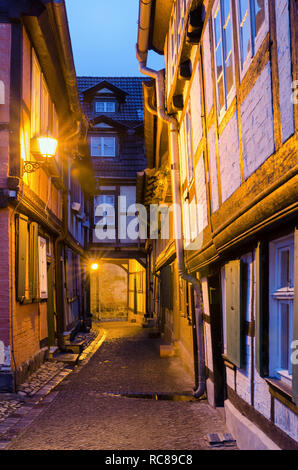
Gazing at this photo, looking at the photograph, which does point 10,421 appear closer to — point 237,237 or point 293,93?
point 237,237

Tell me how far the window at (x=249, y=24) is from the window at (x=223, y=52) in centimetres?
33

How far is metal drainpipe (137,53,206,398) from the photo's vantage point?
21.7 ft

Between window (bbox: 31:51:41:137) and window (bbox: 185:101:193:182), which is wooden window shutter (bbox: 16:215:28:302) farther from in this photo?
window (bbox: 185:101:193:182)

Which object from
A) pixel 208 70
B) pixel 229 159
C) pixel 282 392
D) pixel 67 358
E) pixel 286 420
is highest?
pixel 208 70

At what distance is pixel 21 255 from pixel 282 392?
16.7ft

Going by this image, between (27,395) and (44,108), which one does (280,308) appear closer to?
(27,395)

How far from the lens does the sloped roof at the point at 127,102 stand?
2294 centimetres

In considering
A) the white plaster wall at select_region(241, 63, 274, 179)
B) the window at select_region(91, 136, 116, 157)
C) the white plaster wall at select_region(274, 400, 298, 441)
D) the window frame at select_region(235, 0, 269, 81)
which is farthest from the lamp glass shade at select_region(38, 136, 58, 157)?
the window at select_region(91, 136, 116, 157)

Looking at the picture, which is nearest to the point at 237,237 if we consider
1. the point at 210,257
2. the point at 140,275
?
the point at 210,257

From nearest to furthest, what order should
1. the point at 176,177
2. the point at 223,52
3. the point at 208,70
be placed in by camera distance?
the point at 223,52
the point at 208,70
the point at 176,177

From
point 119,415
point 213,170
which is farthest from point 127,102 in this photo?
point 119,415

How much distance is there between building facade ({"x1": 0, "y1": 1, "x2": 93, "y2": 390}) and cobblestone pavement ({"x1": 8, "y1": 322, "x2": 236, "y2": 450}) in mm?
1028

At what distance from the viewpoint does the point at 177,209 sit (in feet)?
28.0
